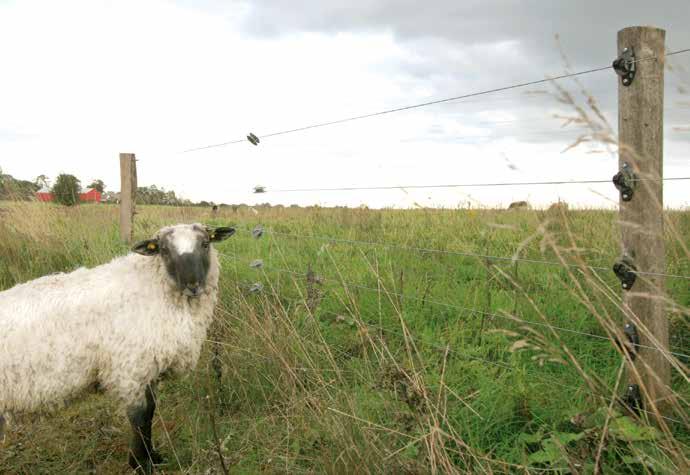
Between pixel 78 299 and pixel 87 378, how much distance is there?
567mm

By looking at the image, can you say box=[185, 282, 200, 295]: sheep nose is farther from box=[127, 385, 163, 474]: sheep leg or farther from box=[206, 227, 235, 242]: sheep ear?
box=[127, 385, 163, 474]: sheep leg

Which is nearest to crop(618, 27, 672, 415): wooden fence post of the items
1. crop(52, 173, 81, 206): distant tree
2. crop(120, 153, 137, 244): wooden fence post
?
crop(120, 153, 137, 244): wooden fence post

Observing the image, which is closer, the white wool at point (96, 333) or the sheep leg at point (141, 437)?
the white wool at point (96, 333)

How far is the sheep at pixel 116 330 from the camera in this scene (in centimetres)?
372

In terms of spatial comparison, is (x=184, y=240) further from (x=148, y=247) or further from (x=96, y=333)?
(x=96, y=333)

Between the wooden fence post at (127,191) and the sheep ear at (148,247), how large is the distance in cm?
409

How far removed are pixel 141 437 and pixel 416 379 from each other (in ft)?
7.43

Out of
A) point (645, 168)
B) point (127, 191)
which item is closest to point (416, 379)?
point (645, 168)

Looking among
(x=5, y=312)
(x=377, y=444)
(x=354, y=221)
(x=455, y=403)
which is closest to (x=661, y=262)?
(x=455, y=403)

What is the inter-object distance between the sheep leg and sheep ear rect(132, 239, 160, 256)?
101cm

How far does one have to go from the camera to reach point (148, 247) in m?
4.25

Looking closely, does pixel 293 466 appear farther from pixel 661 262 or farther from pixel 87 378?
pixel 661 262

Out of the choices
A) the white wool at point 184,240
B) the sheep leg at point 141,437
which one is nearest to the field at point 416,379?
the sheep leg at point 141,437

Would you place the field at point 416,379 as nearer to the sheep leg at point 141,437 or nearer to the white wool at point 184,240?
the sheep leg at point 141,437
